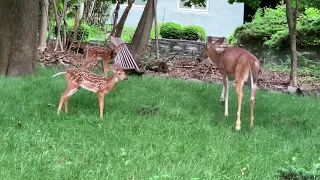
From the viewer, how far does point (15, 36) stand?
9.98 metres

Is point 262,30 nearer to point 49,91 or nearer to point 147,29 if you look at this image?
point 147,29

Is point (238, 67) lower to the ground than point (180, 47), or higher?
higher

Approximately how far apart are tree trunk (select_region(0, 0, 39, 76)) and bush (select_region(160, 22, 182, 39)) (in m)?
11.7

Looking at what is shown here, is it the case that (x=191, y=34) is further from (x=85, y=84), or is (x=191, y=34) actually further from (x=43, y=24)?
(x=85, y=84)

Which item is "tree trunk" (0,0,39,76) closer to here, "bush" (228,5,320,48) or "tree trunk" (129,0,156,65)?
"tree trunk" (129,0,156,65)

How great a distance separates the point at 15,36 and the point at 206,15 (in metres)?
15.0

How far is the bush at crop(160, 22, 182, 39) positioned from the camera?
842 inches

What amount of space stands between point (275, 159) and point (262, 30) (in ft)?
45.9

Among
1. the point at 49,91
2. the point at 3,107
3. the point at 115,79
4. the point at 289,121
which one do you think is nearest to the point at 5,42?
the point at 49,91

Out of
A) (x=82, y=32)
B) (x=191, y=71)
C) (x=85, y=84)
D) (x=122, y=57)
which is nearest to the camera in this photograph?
(x=85, y=84)

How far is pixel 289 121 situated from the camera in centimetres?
748

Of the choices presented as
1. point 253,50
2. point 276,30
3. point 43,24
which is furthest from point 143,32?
point 276,30

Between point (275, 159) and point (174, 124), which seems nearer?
point (275, 159)

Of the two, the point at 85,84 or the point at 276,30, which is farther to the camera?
the point at 276,30
